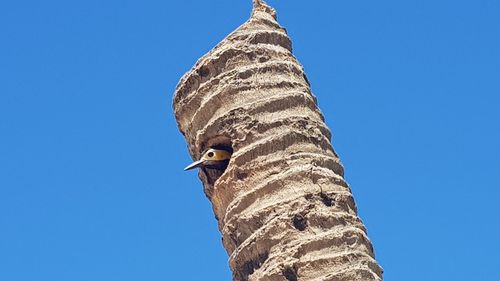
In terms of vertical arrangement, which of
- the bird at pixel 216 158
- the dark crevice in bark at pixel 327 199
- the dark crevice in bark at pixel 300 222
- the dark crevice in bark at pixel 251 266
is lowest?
the dark crevice in bark at pixel 251 266

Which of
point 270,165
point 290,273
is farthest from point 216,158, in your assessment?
point 290,273

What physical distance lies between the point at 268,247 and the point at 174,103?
107 inches

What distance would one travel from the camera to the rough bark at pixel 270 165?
15.6 metres

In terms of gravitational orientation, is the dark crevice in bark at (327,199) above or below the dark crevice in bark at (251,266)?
above

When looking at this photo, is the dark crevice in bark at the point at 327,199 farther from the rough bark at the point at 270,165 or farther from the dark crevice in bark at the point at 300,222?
the dark crevice in bark at the point at 300,222

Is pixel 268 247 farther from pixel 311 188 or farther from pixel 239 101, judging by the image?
pixel 239 101

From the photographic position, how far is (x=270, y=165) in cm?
1623

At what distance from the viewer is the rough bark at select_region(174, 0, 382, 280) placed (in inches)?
614

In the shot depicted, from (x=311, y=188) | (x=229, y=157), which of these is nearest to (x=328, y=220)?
(x=311, y=188)

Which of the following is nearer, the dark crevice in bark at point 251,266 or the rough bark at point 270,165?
the rough bark at point 270,165

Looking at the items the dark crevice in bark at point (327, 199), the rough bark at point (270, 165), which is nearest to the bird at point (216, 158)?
the rough bark at point (270, 165)

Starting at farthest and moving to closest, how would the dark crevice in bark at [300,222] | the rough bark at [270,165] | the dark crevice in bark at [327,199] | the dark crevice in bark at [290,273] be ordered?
the dark crevice in bark at [327,199] < the dark crevice in bark at [300,222] < the rough bark at [270,165] < the dark crevice in bark at [290,273]

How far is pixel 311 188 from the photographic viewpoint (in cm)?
1603

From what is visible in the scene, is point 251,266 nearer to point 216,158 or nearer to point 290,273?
point 290,273
